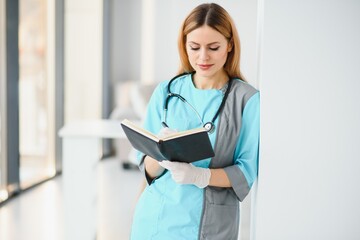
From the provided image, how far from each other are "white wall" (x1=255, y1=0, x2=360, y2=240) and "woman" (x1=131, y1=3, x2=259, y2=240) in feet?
0.35

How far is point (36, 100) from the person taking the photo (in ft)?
12.9

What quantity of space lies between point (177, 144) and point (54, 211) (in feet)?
7.10

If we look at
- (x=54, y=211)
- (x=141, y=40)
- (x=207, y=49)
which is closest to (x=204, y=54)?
(x=207, y=49)

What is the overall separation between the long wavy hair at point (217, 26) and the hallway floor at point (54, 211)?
1510mm

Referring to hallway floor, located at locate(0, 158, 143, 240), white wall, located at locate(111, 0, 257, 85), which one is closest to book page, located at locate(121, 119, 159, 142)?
hallway floor, located at locate(0, 158, 143, 240)

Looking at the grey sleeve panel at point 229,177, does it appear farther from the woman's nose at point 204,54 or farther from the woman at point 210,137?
the woman's nose at point 204,54

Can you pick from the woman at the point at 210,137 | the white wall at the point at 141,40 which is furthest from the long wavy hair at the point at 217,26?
the white wall at the point at 141,40

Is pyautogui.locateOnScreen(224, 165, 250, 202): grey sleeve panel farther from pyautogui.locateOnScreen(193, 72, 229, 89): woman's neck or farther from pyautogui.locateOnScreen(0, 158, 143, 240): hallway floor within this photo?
pyautogui.locateOnScreen(0, 158, 143, 240): hallway floor

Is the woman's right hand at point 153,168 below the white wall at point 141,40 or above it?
below

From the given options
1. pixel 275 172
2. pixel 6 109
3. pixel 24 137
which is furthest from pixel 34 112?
pixel 275 172

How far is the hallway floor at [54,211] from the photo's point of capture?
8.02 feet

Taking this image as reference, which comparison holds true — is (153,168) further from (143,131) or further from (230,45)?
(230,45)

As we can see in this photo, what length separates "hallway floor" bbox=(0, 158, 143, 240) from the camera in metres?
2.44

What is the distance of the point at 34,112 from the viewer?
3.93 metres
